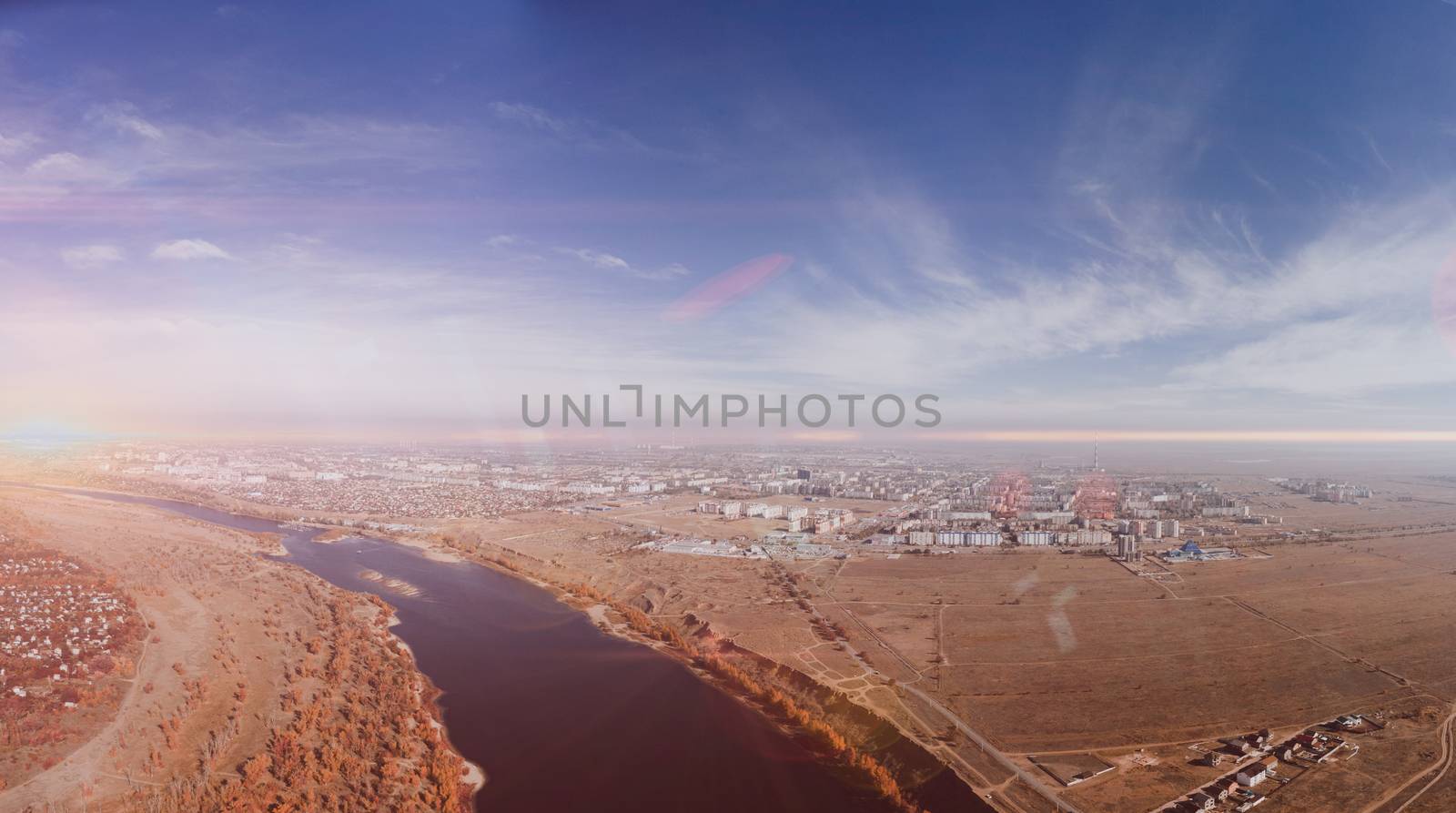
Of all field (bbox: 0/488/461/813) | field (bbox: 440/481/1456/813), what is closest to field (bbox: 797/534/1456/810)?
field (bbox: 440/481/1456/813)

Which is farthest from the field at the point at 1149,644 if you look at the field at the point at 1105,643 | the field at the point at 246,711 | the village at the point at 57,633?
the village at the point at 57,633

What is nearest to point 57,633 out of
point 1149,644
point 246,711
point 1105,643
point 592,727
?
point 246,711

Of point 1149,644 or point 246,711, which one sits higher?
point 246,711

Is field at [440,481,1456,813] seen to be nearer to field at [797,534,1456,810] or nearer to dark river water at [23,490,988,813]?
field at [797,534,1456,810]

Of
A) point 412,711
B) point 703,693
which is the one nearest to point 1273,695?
point 703,693

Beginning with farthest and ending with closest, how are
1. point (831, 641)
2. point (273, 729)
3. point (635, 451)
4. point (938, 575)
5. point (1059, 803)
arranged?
point (635, 451)
point (938, 575)
point (831, 641)
point (273, 729)
point (1059, 803)

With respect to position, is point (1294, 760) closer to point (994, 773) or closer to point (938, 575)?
point (994, 773)

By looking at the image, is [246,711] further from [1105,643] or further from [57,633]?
[1105,643]

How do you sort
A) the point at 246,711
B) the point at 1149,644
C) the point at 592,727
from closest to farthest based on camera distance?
the point at 246,711, the point at 592,727, the point at 1149,644
